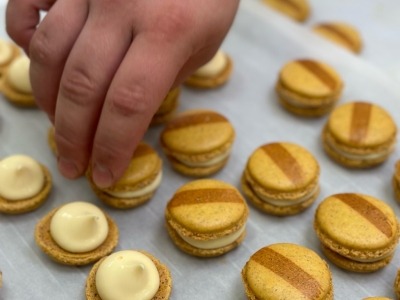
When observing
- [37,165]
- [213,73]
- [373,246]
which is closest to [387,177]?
[373,246]

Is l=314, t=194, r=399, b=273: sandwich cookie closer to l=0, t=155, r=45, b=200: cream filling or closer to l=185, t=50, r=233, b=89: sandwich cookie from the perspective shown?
l=185, t=50, r=233, b=89: sandwich cookie

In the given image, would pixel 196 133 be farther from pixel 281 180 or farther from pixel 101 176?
pixel 101 176

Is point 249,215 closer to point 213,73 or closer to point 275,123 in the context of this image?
point 275,123

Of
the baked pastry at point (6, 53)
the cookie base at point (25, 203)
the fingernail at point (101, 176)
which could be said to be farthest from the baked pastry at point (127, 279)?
the baked pastry at point (6, 53)

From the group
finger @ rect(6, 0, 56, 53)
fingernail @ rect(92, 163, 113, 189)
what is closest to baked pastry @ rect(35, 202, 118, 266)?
fingernail @ rect(92, 163, 113, 189)

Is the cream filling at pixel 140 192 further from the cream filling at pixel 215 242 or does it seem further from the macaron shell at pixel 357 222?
the macaron shell at pixel 357 222

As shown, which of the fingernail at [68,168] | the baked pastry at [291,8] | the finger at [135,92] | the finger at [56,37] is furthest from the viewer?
the baked pastry at [291,8]

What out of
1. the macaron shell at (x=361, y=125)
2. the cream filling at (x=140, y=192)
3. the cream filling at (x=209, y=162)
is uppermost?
the macaron shell at (x=361, y=125)
